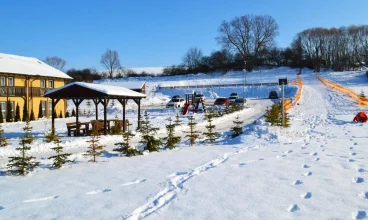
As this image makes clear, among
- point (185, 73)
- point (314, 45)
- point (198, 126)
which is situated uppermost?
point (314, 45)

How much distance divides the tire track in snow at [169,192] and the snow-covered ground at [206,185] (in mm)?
19

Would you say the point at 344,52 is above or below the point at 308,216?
above

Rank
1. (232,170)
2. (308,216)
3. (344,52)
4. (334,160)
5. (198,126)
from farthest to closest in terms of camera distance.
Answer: (344,52)
(198,126)
(334,160)
(232,170)
(308,216)

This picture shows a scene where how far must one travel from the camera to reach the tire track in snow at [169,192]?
18.4ft

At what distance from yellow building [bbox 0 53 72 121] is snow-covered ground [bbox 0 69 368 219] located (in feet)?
57.5

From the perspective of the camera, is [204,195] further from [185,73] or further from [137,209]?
[185,73]

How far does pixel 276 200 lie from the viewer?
5898 mm

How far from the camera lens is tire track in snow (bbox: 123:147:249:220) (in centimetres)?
559

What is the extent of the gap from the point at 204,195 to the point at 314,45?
92.4m

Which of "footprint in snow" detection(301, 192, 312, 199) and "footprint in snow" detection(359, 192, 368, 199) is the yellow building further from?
"footprint in snow" detection(359, 192, 368, 199)

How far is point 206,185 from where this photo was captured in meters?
7.02

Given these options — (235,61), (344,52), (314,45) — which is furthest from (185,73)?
(344,52)

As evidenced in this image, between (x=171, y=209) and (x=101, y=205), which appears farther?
(x=101, y=205)

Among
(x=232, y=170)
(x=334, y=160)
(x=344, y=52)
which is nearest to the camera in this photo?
(x=232, y=170)
